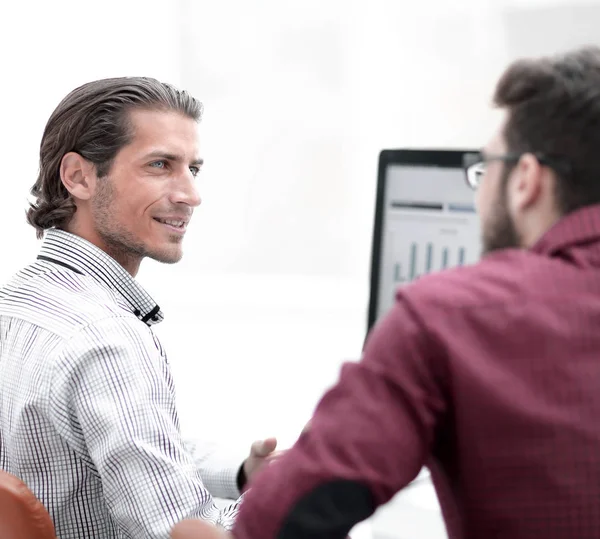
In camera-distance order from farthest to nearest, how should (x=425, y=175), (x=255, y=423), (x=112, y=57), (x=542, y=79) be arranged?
(x=112, y=57) < (x=255, y=423) < (x=425, y=175) < (x=542, y=79)

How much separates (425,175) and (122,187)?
2.13ft

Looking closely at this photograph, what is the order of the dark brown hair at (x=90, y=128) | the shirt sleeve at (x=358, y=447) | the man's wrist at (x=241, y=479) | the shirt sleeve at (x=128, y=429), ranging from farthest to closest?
the dark brown hair at (x=90, y=128) < the man's wrist at (x=241, y=479) < the shirt sleeve at (x=128, y=429) < the shirt sleeve at (x=358, y=447)

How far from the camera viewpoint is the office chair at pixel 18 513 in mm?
1139

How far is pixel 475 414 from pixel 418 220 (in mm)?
698

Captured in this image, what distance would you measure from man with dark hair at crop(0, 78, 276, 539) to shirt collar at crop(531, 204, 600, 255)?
69 centimetres

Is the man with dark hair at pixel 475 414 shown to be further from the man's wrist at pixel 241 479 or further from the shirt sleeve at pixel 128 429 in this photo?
the man's wrist at pixel 241 479

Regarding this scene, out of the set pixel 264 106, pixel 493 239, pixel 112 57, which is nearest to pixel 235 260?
pixel 264 106

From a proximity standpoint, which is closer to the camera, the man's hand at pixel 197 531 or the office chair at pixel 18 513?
the man's hand at pixel 197 531

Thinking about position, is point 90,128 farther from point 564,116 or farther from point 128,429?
point 564,116

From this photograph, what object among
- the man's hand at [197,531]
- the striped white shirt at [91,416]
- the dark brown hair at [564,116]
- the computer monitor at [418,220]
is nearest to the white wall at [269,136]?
the computer monitor at [418,220]

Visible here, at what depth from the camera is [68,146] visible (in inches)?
67.7

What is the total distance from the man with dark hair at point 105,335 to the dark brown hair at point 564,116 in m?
0.72

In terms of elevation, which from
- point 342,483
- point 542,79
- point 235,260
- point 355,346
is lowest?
point 355,346

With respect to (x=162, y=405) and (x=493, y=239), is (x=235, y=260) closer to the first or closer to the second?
(x=162, y=405)
